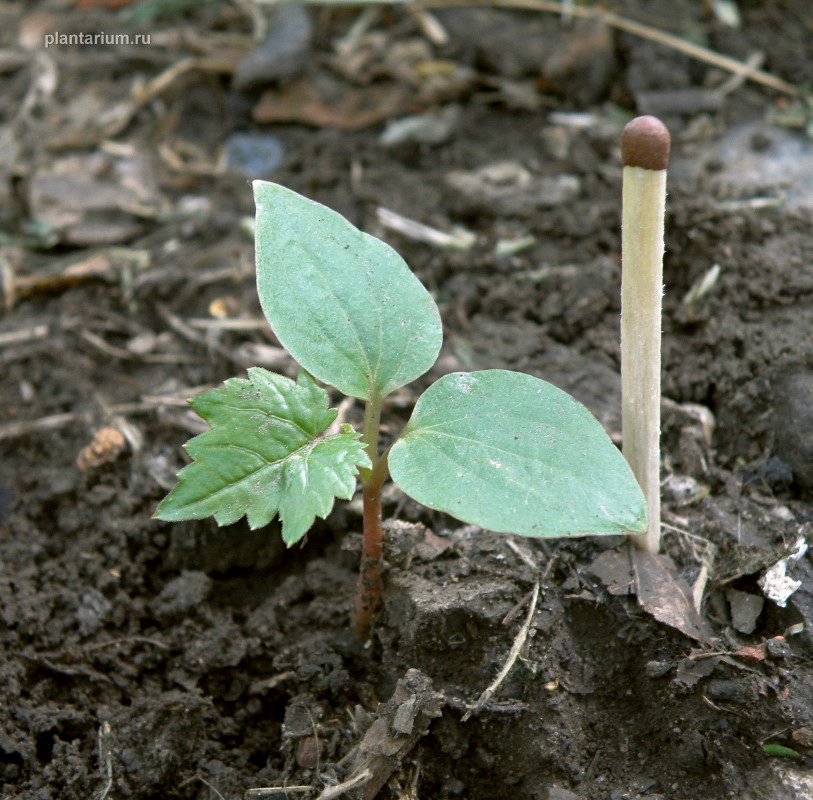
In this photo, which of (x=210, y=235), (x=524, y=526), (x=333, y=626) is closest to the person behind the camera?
(x=524, y=526)

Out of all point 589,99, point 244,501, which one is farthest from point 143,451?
point 589,99

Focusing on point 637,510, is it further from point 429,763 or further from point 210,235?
point 210,235

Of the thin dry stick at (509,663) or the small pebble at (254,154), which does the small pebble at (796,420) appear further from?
the small pebble at (254,154)

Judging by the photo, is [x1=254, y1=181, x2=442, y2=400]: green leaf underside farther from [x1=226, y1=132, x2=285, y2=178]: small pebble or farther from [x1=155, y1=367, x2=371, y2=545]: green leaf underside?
[x1=226, y1=132, x2=285, y2=178]: small pebble

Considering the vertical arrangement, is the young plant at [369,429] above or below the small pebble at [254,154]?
above

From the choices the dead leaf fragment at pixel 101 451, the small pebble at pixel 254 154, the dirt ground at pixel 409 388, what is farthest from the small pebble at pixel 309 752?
the small pebble at pixel 254 154
